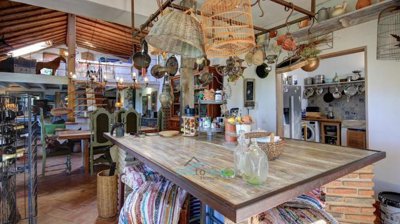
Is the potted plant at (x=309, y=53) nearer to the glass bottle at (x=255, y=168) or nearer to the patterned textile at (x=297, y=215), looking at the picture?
the patterned textile at (x=297, y=215)

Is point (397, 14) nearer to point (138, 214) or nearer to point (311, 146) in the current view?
point (311, 146)

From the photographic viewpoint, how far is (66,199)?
300cm

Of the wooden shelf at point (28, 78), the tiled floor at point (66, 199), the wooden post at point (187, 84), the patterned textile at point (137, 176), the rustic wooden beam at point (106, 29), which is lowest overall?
the tiled floor at point (66, 199)

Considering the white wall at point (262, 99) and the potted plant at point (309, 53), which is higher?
the potted plant at point (309, 53)

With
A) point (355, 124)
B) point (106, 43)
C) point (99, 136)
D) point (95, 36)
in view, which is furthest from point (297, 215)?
point (106, 43)

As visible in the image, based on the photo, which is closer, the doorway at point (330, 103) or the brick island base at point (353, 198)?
the brick island base at point (353, 198)

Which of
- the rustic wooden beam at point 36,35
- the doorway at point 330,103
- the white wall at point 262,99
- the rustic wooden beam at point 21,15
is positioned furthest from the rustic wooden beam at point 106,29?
the doorway at point 330,103

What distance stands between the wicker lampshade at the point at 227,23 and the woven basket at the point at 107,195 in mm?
1756

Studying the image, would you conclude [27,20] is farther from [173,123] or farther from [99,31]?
[173,123]

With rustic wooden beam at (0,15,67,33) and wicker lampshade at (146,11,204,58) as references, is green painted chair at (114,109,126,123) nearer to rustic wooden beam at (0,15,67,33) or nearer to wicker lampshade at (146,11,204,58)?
wicker lampshade at (146,11,204,58)

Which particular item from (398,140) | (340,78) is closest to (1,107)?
(398,140)

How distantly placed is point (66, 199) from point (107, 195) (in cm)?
101

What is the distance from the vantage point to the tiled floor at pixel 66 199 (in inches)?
97.9

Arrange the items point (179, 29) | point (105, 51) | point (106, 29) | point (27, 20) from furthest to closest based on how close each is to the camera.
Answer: point (105, 51) → point (106, 29) → point (27, 20) → point (179, 29)
